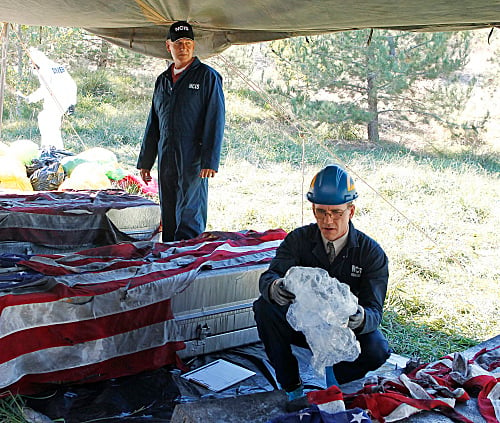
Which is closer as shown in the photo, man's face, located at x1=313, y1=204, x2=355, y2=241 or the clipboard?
man's face, located at x1=313, y1=204, x2=355, y2=241

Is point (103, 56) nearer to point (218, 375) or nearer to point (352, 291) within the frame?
point (218, 375)

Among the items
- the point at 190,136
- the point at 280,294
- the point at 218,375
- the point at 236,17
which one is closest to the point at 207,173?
the point at 190,136

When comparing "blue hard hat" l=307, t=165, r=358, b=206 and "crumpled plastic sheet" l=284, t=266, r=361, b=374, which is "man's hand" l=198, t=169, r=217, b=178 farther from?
"crumpled plastic sheet" l=284, t=266, r=361, b=374

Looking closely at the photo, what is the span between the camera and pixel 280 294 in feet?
7.55

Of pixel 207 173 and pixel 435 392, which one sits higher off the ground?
Answer: pixel 207 173

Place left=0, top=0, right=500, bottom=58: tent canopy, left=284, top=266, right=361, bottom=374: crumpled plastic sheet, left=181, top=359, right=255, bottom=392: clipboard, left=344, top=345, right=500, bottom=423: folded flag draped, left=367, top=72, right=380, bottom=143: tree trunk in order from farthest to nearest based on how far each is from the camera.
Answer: left=367, top=72, right=380, bottom=143: tree trunk, left=0, top=0, right=500, bottom=58: tent canopy, left=181, top=359, right=255, bottom=392: clipboard, left=284, top=266, right=361, bottom=374: crumpled plastic sheet, left=344, top=345, right=500, bottom=423: folded flag draped

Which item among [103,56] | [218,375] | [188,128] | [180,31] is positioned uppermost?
[103,56]

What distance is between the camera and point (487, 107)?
36.7ft

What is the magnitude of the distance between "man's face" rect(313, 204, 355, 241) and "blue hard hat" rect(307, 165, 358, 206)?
0.03 meters

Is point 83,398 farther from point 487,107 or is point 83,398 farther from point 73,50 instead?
point 73,50

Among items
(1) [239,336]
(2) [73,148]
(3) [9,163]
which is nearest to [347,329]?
(1) [239,336]

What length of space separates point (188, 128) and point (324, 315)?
7.60 ft

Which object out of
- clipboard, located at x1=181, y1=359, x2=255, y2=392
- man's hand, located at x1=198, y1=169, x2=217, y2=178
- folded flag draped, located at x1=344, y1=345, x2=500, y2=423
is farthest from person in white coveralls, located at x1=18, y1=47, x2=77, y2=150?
folded flag draped, located at x1=344, y1=345, x2=500, y2=423

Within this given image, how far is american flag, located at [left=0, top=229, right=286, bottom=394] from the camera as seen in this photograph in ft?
7.97
